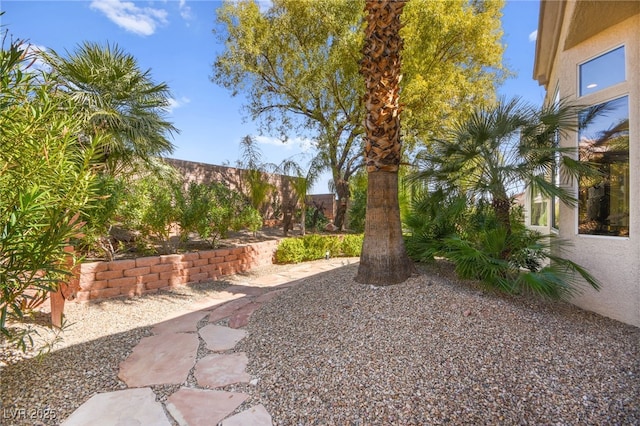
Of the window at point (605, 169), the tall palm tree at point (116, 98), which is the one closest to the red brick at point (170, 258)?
the tall palm tree at point (116, 98)

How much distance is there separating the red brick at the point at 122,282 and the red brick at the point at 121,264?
188 mm

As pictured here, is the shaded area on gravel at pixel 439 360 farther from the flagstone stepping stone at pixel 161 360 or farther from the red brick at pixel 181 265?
the red brick at pixel 181 265

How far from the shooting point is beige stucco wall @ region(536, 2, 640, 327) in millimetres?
3959

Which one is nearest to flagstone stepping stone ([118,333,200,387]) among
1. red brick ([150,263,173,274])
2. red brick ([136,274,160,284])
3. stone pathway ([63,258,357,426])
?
stone pathway ([63,258,357,426])

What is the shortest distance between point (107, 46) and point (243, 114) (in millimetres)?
5451

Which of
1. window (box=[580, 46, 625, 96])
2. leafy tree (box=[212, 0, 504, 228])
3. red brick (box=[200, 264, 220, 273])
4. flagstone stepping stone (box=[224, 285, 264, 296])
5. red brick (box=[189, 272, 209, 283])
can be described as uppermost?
leafy tree (box=[212, 0, 504, 228])

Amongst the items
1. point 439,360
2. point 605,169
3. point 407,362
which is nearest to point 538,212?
point 605,169

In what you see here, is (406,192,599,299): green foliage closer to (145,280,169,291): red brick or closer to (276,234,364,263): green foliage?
(276,234,364,263): green foliage

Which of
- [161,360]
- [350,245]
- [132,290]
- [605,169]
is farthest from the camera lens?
[350,245]

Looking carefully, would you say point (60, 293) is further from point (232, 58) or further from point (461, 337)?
point (232, 58)

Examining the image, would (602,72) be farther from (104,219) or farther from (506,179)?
(104,219)

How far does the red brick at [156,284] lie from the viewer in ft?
18.7

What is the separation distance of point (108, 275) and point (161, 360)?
2.92m

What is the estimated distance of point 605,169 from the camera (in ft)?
14.2
